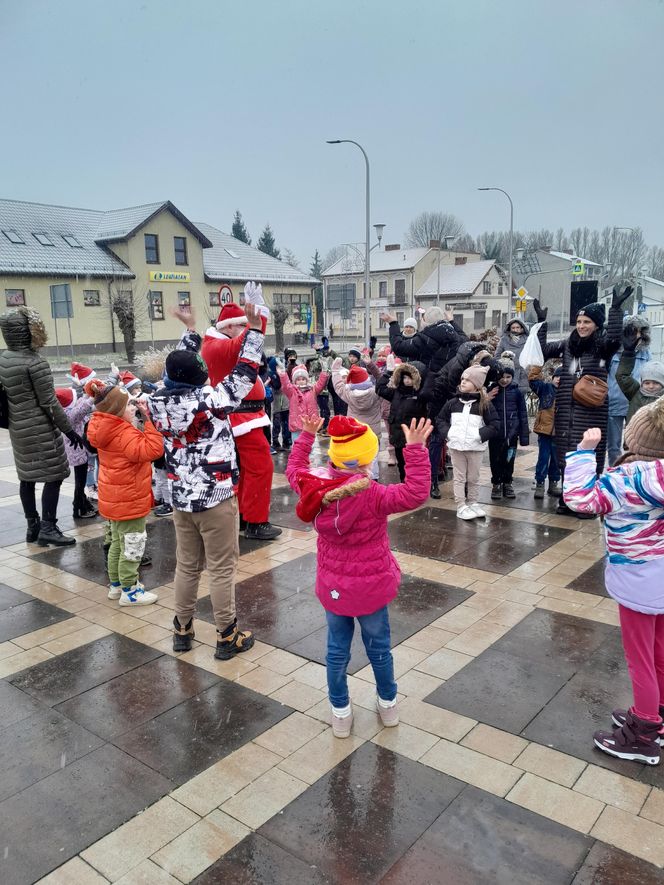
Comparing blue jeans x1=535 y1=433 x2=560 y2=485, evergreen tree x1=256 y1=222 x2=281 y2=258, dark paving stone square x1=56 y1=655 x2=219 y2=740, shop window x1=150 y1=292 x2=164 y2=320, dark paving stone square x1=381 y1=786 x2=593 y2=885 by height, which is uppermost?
evergreen tree x1=256 y1=222 x2=281 y2=258

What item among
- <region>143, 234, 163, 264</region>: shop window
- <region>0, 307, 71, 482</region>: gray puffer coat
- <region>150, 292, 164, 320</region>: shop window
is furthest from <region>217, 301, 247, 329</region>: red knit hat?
<region>143, 234, 163, 264</region>: shop window

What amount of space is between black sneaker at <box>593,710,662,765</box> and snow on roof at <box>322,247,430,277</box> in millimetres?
56480

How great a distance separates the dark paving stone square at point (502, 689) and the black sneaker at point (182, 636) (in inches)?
65.5

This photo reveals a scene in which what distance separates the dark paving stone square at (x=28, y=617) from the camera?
4.98m

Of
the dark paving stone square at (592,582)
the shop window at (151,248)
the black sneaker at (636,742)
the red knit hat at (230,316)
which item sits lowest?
the dark paving stone square at (592,582)

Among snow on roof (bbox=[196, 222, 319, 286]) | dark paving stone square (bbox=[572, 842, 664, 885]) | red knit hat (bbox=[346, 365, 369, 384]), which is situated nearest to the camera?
dark paving stone square (bbox=[572, 842, 664, 885])

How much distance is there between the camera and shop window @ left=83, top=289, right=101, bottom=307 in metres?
38.2

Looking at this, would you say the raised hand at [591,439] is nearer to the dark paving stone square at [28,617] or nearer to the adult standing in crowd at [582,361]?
the adult standing in crowd at [582,361]

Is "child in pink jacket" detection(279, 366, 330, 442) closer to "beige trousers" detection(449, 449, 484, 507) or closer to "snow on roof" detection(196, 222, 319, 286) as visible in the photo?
"beige trousers" detection(449, 449, 484, 507)

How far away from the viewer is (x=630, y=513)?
3180mm

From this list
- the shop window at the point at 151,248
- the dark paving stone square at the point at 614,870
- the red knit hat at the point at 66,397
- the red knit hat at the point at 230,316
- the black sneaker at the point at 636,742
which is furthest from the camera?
the shop window at the point at 151,248

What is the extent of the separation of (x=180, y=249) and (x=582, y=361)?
3886 cm

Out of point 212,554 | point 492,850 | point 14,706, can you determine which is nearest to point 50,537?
point 14,706

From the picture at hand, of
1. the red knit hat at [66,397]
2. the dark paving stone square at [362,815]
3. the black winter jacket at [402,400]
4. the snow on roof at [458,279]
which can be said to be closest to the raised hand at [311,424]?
the dark paving stone square at [362,815]
